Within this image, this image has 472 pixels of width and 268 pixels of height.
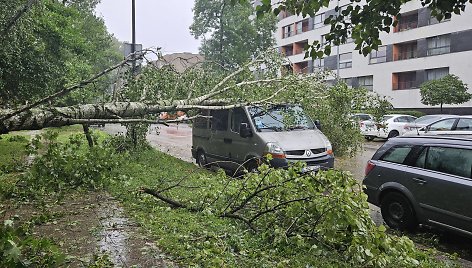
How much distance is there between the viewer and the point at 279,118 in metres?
8.74

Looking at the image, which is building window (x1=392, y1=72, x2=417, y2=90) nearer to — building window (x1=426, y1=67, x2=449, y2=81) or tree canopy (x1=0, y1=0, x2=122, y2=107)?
building window (x1=426, y1=67, x2=449, y2=81)

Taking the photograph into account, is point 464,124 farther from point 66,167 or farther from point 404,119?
point 66,167

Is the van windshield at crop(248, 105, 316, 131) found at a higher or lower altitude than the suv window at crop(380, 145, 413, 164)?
higher

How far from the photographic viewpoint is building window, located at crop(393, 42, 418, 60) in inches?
1313

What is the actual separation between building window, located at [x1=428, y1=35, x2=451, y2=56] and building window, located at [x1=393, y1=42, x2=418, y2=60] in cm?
178

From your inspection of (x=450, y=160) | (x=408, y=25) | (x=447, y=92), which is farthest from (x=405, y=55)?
(x=450, y=160)

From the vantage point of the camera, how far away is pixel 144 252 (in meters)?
4.03

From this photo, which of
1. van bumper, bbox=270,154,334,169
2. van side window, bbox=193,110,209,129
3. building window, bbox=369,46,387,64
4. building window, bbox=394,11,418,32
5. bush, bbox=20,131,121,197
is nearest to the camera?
bush, bbox=20,131,121,197

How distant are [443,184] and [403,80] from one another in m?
31.6

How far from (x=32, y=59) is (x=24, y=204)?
752 centimetres

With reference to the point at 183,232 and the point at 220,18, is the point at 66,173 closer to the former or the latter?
the point at 183,232

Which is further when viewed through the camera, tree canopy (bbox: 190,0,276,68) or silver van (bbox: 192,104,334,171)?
tree canopy (bbox: 190,0,276,68)

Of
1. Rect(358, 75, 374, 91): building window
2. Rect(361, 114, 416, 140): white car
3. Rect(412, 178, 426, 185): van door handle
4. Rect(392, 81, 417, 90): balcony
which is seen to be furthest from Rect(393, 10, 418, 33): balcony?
Rect(412, 178, 426, 185): van door handle

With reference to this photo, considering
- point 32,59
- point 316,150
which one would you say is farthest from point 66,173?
point 32,59
